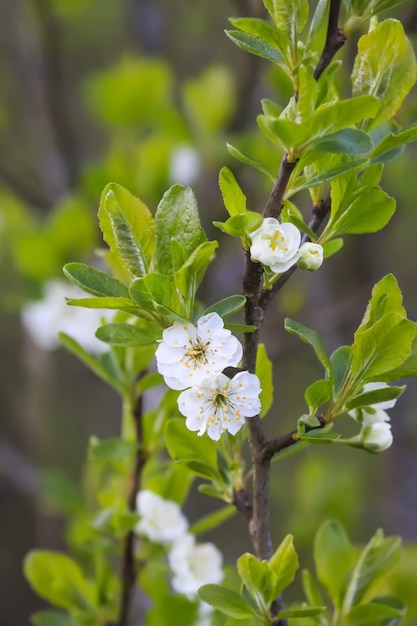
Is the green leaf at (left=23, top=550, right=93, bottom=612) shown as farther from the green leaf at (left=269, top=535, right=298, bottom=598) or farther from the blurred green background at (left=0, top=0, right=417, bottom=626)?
the blurred green background at (left=0, top=0, right=417, bottom=626)

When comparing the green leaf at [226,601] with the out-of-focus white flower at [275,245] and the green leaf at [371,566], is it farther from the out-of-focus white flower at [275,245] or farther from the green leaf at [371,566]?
the out-of-focus white flower at [275,245]

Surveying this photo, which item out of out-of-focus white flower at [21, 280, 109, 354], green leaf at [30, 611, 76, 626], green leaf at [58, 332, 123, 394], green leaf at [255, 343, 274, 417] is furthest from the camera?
out-of-focus white flower at [21, 280, 109, 354]

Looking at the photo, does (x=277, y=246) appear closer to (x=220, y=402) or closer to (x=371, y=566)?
(x=220, y=402)

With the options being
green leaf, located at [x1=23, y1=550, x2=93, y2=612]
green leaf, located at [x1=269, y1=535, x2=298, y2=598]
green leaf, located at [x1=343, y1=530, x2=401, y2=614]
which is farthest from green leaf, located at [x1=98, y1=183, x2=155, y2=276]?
green leaf, located at [x1=23, y1=550, x2=93, y2=612]

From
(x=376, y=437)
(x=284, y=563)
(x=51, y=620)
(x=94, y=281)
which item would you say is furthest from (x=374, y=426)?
(x=51, y=620)

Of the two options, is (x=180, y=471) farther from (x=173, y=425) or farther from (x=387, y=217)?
(x=387, y=217)

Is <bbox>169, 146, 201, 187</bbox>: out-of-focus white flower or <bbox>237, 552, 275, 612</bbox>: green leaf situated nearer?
<bbox>237, 552, 275, 612</bbox>: green leaf

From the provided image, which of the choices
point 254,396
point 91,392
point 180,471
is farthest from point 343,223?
point 91,392
